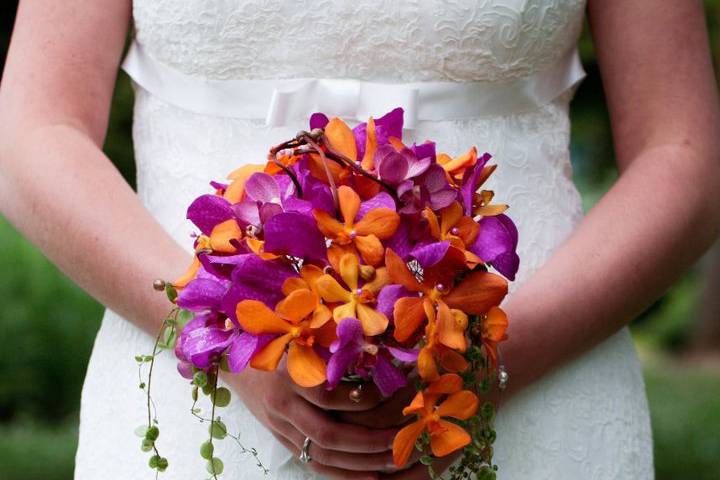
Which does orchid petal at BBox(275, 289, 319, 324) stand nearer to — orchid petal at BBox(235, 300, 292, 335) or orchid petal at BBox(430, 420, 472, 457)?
orchid petal at BBox(235, 300, 292, 335)

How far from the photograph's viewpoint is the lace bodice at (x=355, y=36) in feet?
6.90

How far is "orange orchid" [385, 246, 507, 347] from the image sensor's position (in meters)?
1.47

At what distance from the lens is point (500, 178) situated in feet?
7.28

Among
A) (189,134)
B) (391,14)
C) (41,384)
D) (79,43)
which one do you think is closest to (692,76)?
(391,14)

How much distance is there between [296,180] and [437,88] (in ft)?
2.12

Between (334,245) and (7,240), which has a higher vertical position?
(334,245)

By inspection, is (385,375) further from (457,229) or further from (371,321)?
(457,229)

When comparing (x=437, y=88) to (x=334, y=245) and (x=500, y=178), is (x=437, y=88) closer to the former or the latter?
(x=500, y=178)

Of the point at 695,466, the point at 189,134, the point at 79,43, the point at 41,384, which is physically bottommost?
the point at 41,384

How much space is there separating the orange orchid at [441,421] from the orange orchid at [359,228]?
7.9 inches

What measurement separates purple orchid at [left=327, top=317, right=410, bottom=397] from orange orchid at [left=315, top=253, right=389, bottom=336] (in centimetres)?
2

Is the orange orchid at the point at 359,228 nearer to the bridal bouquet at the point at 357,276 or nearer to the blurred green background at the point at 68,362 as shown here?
the bridal bouquet at the point at 357,276

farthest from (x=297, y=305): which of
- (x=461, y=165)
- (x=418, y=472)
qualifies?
(x=418, y=472)

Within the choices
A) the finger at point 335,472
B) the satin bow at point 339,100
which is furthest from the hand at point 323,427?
the satin bow at point 339,100
